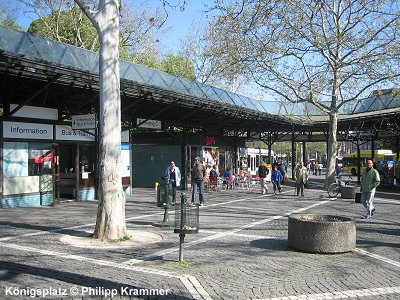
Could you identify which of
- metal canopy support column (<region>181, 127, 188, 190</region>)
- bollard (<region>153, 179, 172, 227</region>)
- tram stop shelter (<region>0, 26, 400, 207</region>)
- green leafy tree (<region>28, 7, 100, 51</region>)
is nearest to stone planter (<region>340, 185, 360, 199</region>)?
tram stop shelter (<region>0, 26, 400, 207</region>)

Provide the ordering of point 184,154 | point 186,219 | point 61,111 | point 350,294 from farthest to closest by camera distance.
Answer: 1. point 184,154
2. point 61,111
3. point 186,219
4. point 350,294

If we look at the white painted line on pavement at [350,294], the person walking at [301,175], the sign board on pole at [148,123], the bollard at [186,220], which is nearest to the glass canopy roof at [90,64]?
the sign board on pole at [148,123]

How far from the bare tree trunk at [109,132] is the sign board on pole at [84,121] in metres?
5.23

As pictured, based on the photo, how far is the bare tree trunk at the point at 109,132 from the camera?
340 inches

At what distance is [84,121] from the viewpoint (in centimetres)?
1418

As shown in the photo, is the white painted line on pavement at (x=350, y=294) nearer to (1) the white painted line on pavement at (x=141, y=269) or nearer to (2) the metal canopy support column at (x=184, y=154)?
(1) the white painted line on pavement at (x=141, y=269)

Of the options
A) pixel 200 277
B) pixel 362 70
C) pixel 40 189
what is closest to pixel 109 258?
pixel 200 277

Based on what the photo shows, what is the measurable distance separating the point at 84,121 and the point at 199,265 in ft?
29.2

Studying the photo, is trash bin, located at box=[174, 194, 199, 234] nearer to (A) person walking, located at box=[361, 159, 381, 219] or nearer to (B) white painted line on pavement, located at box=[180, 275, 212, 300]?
(B) white painted line on pavement, located at box=[180, 275, 212, 300]

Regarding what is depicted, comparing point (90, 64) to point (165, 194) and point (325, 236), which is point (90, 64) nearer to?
point (165, 194)

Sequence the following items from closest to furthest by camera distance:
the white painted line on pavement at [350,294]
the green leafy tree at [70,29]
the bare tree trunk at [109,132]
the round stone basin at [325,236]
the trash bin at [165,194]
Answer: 1. the white painted line on pavement at [350,294]
2. the round stone basin at [325,236]
3. the bare tree trunk at [109,132]
4. the trash bin at [165,194]
5. the green leafy tree at [70,29]

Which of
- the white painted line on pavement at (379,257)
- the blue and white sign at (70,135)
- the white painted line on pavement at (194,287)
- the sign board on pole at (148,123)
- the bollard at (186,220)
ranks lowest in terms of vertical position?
the white painted line on pavement at (379,257)

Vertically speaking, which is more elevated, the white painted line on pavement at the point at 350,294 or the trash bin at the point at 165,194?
the trash bin at the point at 165,194

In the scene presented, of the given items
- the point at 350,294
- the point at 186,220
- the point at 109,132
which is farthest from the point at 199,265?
the point at 109,132
